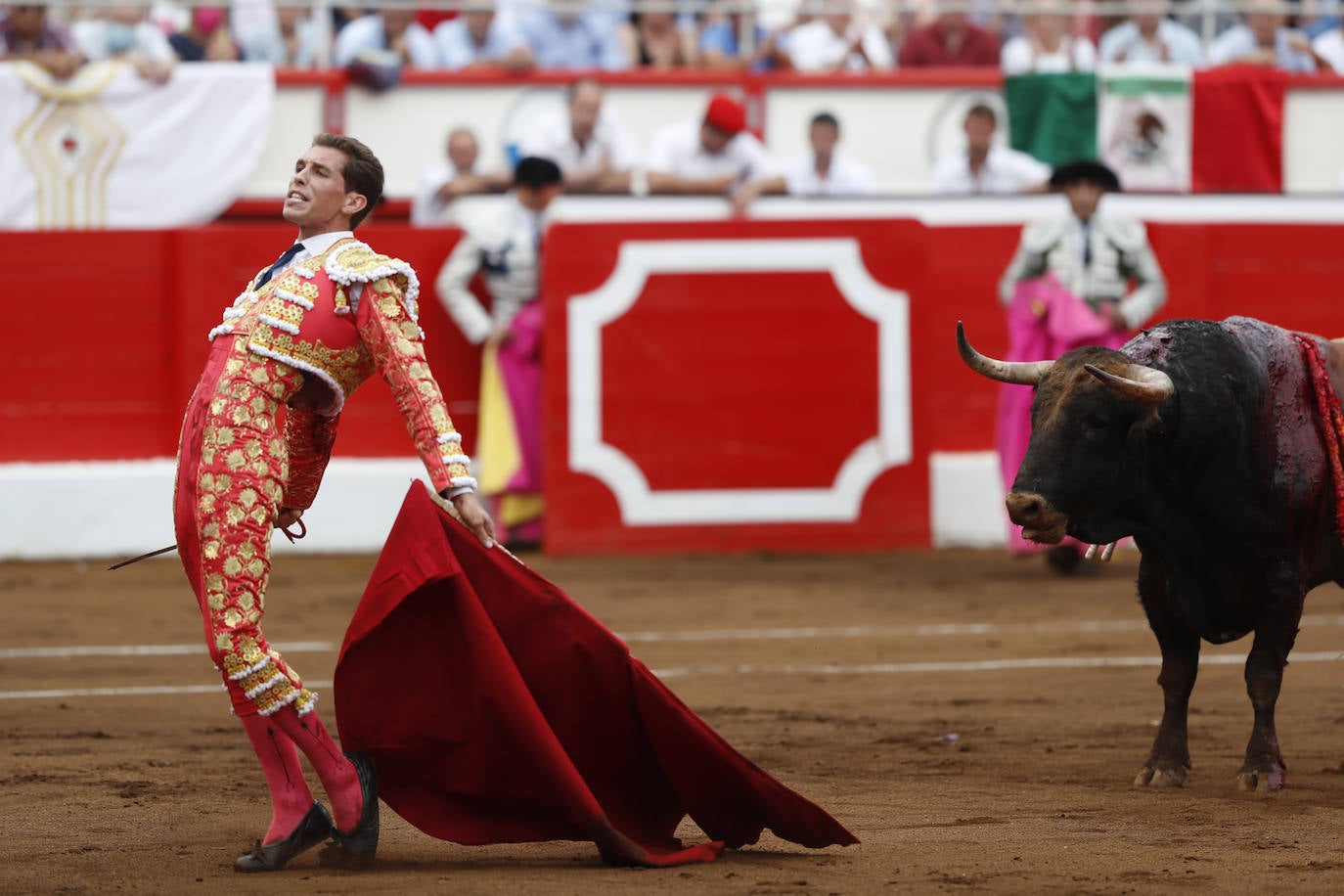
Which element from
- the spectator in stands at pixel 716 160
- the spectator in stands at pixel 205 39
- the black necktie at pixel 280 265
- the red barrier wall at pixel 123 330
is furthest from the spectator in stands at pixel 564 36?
the black necktie at pixel 280 265

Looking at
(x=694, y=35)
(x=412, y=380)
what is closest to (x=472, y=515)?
(x=412, y=380)

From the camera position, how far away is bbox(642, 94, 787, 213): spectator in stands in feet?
35.7

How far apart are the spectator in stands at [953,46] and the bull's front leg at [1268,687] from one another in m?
7.76

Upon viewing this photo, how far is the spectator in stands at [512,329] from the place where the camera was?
1034 cm

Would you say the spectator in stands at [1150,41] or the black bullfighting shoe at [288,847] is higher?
the spectator in stands at [1150,41]

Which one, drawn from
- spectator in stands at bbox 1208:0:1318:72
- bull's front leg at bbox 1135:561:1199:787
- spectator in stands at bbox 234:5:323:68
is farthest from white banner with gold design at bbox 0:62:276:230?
bull's front leg at bbox 1135:561:1199:787

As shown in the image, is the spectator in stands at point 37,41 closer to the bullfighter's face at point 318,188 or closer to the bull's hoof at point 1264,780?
the bullfighter's face at point 318,188

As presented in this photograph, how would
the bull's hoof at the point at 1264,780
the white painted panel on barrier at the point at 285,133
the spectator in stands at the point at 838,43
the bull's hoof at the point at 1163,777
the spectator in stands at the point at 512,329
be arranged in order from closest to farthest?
the bull's hoof at the point at 1264,780 → the bull's hoof at the point at 1163,777 → the spectator in stands at the point at 512,329 → the white painted panel on barrier at the point at 285,133 → the spectator in stands at the point at 838,43

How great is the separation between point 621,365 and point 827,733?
4.67 metres

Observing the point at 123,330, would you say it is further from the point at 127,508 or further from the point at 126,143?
the point at 126,143

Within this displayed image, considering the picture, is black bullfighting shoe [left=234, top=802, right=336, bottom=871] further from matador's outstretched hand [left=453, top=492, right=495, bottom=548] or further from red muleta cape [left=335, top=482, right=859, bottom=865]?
matador's outstretched hand [left=453, top=492, right=495, bottom=548]

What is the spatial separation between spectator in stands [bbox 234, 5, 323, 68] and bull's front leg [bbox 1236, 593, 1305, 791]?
800 centimetres

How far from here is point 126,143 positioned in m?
10.8

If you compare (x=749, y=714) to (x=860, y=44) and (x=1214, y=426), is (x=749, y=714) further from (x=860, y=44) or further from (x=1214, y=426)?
(x=860, y=44)
